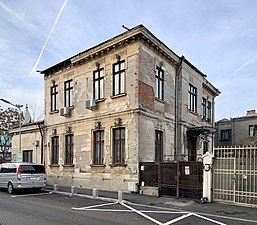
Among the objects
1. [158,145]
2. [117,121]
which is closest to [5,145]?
[117,121]

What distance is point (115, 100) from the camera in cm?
1928

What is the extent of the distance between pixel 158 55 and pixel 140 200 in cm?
968

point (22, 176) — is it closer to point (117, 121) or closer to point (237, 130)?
point (117, 121)

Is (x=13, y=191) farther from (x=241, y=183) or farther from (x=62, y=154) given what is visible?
(x=241, y=183)

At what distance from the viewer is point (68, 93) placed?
2378 cm

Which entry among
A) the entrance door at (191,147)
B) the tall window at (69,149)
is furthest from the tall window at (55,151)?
the entrance door at (191,147)

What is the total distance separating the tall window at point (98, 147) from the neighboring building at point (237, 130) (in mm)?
27124

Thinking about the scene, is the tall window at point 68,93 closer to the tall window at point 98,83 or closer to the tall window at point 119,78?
the tall window at point 98,83

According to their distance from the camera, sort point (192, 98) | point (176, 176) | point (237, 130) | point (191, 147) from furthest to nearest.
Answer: point (237, 130) → point (192, 98) → point (191, 147) → point (176, 176)

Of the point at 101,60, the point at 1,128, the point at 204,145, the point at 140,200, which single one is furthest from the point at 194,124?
the point at 1,128

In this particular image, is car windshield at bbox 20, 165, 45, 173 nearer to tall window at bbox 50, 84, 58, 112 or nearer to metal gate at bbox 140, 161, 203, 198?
metal gate at bbox 140, 161, 203, 198

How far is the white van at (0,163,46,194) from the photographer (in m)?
17.7

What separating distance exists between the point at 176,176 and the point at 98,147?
21.6 ft

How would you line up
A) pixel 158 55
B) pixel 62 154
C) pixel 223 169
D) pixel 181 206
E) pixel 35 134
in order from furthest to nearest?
pixel 35 134 → pixel 62 154 → pixel 158 55 → pixel 223 169 → pixel 181 206
